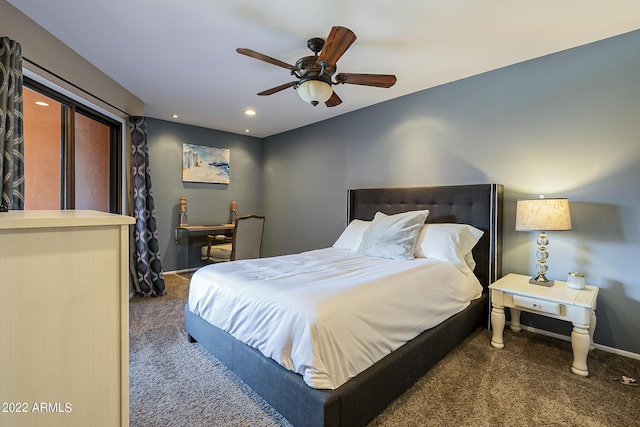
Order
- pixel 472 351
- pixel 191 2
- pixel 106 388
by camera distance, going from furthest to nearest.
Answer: pixel 472 351 → pixel 191 2 → pixel 106 388

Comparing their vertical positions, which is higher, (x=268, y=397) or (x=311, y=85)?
(x=311, y=85)

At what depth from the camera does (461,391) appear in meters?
1.78

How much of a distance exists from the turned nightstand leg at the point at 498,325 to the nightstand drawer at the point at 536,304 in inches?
5.5

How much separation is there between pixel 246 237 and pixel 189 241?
4.99ft

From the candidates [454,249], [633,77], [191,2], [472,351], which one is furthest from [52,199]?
[633,77]

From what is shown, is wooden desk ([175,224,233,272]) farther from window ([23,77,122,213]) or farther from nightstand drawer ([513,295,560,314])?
nightstand drawer ([513,295,560,314])

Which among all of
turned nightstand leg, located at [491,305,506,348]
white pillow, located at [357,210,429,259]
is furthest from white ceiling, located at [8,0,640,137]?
turned nightstand leg, located at [491,305,506,348]

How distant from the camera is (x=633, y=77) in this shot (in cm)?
215

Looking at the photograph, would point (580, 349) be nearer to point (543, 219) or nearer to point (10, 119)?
point (543, 219)

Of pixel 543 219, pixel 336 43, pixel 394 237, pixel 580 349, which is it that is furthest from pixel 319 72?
pixel 580 349

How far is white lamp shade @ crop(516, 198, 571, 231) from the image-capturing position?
7.14 feet

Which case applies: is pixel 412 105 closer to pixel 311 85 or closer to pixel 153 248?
pixel 311 85

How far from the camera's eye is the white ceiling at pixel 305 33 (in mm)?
1894

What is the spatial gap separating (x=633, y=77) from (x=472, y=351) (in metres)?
2.35
